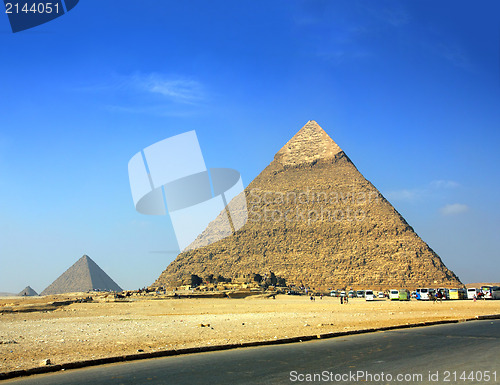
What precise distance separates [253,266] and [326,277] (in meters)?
27.1

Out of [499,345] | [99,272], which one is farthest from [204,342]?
[99,272]

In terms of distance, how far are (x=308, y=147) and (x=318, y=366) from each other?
18349 centimetres

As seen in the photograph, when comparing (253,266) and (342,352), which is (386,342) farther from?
(253,266)

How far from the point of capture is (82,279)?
15825 cm

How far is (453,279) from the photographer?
454 feet

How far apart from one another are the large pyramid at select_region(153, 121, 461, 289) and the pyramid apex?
0.39 m

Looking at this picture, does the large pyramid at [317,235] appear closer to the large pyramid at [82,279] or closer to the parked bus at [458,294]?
the large pyramid at [82,279]

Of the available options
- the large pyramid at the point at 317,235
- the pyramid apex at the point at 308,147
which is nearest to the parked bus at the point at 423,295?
the large pyramid at the point at 317,235

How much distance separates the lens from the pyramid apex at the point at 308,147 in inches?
7264

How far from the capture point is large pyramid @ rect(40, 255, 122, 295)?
15662 cm

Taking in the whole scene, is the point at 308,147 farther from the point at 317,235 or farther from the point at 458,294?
the point at 458,294

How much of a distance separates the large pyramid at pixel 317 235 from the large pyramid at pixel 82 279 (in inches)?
758

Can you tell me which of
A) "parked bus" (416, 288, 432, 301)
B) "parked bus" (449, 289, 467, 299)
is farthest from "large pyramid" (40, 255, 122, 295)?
"parked bus" (449, 289, 467, 299)

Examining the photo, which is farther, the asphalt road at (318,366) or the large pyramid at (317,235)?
the large pyramid at (317,235)
